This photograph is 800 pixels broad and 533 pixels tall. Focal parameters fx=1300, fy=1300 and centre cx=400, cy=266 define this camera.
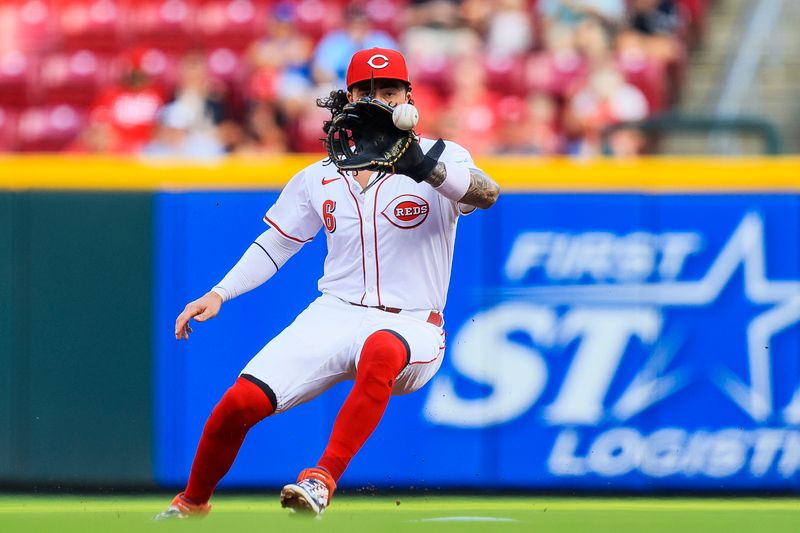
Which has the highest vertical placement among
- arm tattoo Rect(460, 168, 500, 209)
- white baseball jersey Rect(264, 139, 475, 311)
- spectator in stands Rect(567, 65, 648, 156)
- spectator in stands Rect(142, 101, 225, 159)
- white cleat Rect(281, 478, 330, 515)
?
spectator in stands Rect(567, 65, 648, 156)

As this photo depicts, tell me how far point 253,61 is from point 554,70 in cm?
225

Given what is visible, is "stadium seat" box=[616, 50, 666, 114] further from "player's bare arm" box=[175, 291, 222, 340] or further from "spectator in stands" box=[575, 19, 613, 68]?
"player's bare arm" box=[175, 291, 222, 340]

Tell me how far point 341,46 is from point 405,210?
4.80 metres

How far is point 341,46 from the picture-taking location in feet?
30.3

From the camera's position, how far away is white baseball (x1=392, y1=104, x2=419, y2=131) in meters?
4.03

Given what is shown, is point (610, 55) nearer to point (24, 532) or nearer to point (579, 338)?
point (579, 338)

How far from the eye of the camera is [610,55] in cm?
906

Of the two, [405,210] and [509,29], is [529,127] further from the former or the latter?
[405,210]

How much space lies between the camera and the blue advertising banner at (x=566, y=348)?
21.4 feet

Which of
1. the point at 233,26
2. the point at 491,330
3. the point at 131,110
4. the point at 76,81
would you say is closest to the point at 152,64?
the point at 76,81

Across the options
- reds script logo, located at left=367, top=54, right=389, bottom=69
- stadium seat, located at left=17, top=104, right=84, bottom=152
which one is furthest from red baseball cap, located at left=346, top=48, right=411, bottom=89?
stadium seat, located at left=17, top=104, right=84, bottom=152

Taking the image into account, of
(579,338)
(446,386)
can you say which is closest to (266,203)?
(446,386)

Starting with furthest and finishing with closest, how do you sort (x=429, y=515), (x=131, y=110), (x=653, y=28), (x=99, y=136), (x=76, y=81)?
(x=76, y=81), (x=653, y=28), (x=131, y=110), (x=99, y=136), (x=429, y=515)

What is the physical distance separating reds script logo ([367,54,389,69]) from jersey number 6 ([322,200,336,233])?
55cm
